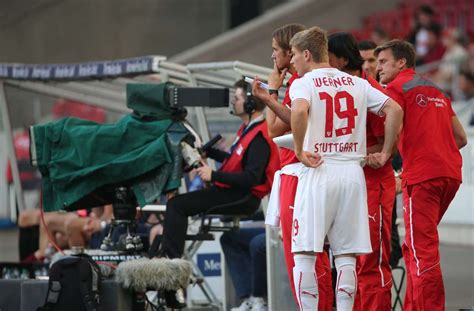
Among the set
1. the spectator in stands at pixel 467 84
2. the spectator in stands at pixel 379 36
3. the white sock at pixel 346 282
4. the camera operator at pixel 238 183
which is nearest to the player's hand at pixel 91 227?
the camera operator at pixel 238 183

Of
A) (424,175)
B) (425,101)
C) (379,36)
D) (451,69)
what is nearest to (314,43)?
(425,101)

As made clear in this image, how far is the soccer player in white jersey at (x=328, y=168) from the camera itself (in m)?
7.83

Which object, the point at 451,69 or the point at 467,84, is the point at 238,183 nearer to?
the point at 467,84

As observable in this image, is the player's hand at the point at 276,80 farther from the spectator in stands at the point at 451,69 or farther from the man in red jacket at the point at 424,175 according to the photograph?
the spectator in stands at the point at 451,69

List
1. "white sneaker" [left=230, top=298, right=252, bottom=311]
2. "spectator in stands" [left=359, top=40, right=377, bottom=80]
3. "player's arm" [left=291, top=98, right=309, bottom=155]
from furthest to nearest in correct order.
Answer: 1. "white sneaker" [left=230, top=298, right=252, bottom=311]
2. "spectator in stands" [left=359, top=40, right=377, bottom=80]
3. "player's arm" [left=291, top=98, right=309, bottom=155]

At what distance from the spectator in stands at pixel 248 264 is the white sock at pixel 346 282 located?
228 centimetres

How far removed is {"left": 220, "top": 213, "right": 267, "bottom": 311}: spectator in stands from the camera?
10258 mm

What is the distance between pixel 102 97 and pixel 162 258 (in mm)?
→ 4132

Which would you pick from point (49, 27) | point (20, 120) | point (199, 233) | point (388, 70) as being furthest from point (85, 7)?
point (388, 70)

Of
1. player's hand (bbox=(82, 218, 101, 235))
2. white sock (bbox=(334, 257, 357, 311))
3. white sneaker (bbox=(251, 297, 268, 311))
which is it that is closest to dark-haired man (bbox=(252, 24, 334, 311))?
white sock (bbox=(334, 257, 357, 311))

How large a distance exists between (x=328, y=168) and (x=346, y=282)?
72cm

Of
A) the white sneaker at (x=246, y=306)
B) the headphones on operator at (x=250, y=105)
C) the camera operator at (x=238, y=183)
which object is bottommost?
the white sneaker at (x=246, y=306)

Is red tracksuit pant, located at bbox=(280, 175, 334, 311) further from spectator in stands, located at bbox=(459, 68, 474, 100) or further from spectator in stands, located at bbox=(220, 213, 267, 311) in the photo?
spectator in stands, located at bbox=(459, 68, 474, 100)

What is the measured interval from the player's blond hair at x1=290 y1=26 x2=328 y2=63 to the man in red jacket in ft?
2.34
